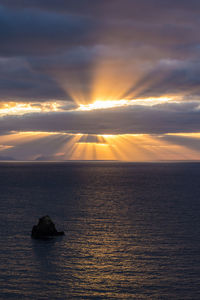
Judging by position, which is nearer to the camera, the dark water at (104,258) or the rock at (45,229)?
the dark water at (104,258)

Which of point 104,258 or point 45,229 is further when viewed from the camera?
point 45,229

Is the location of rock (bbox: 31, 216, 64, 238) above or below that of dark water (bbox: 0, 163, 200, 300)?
above

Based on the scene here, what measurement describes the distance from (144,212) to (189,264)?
146 feet

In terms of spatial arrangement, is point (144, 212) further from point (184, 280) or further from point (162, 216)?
point (184, 280)

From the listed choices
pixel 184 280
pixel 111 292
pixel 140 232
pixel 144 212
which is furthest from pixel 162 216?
pixel 111 292

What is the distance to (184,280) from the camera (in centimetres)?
3938

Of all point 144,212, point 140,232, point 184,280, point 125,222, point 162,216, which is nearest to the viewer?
point 184,280

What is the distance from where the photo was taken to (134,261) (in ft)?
152

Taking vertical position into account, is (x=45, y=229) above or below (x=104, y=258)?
above

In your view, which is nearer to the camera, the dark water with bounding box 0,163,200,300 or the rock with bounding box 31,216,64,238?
the dark water with bounding box 0,163,200,300

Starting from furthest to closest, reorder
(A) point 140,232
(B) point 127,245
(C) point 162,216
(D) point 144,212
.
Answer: (D) point 144,212 < (C) point 162,216 < (A) point 140,232 < (B) point 127,245

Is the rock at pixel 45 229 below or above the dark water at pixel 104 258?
above

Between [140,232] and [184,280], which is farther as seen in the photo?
[140,232]

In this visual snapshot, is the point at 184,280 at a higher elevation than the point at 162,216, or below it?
below
